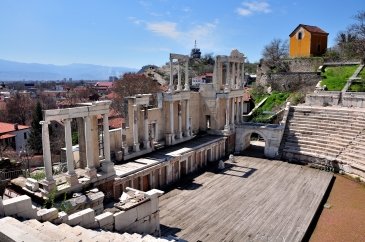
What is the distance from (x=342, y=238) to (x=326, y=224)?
1166 mm

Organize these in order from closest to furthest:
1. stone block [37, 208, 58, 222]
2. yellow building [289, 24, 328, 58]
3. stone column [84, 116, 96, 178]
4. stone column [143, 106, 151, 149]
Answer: stone block [37, 208, 58, 222] < stone column [84, 116, 96, 178] < stone column [143, 106, 151, 149] < yellow building [289, 24, 328, 58]

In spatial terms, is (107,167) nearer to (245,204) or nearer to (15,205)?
(15,205)

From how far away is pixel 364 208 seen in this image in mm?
15000

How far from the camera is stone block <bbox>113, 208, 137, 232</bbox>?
420 inches

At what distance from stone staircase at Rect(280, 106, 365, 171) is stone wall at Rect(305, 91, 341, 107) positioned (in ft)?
10.1

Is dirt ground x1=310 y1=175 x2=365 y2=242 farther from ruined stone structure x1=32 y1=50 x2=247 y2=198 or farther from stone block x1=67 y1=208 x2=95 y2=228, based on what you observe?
stone block x1=67 y1=208 x2=95 y2=228

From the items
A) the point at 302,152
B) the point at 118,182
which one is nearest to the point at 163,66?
the point at 302,152

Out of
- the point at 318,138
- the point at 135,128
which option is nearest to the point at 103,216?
the point at 135,128

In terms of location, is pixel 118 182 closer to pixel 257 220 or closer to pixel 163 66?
pixel 257 220

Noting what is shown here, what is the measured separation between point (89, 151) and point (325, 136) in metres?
16.9

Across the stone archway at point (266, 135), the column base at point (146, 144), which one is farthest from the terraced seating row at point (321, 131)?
the column base at point (146, 144)

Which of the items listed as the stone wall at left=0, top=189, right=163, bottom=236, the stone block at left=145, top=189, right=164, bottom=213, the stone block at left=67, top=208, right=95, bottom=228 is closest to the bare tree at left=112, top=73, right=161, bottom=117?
the stone block at left=145, top=189, right=164, bottom=213

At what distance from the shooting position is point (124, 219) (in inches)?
429

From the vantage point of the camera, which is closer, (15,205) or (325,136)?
(15,205)
